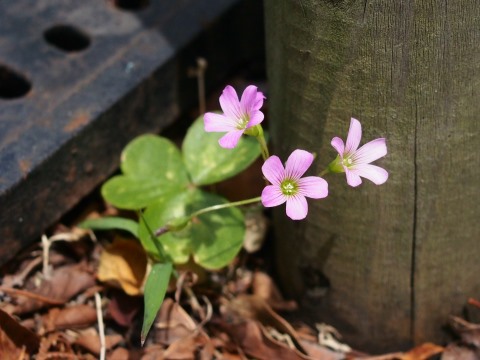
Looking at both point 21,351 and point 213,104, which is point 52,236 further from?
point 213,104


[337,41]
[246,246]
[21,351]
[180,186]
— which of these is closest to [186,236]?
[180,186]

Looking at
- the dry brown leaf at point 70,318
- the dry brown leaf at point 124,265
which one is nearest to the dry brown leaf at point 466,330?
the dry brown leaf at point 124,265

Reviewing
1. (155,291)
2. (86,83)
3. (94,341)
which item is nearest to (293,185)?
(155,291)

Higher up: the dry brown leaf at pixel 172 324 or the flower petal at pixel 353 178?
the flower petal at pixel 353 178

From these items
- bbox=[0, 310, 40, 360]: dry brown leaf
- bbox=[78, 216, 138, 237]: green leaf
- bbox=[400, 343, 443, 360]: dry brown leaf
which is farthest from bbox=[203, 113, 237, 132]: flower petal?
bbox=[400, 343, 443, 360]: dry brown leaf

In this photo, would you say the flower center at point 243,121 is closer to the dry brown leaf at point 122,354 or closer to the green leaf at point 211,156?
the green leaf at point 211,156

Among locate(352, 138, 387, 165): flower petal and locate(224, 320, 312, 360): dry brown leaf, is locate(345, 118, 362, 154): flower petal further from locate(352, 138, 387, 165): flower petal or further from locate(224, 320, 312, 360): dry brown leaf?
locate(224, 320, 312, 360): dry brown leaf

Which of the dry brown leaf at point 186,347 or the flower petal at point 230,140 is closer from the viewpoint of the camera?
the flower petal at point 230,140

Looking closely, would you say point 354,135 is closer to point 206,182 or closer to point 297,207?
point 297,207
